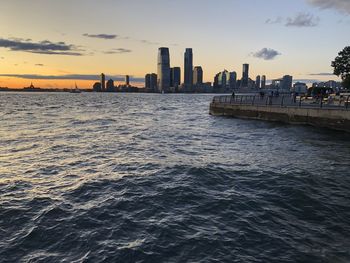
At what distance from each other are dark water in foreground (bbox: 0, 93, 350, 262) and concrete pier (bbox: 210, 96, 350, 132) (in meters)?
A: 8.51

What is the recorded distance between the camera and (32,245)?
334 inches

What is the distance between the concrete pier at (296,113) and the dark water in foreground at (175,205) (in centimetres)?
851

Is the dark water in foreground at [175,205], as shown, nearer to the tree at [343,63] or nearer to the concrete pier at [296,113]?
the concrete pier at [296,113]

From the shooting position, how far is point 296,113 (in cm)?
3469

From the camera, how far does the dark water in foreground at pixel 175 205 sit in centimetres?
825

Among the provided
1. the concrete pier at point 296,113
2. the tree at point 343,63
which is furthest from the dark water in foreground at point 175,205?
the tree at point 343,63

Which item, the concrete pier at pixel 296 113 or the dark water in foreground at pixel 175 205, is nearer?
the dark water in foreground at pixel 175 205

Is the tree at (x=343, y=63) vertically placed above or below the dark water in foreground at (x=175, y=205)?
above

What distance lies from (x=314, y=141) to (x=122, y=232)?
2039cm

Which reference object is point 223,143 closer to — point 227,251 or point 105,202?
point 105,202

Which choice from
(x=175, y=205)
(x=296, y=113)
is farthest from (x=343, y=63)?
(x=175, y=205)

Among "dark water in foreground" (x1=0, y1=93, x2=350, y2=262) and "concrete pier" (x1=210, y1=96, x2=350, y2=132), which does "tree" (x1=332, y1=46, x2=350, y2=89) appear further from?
"dark water in foreground" (x1=0, y1=93, x2=350, y2=262)

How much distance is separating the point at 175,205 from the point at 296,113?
27393 mm

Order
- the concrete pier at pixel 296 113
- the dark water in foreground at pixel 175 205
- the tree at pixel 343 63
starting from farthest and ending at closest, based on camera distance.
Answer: the tree at pixel 343 63 < the concrete pier at pixel 296 113 < the dark water in foreground at pixel 175 205
